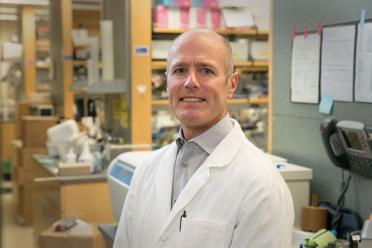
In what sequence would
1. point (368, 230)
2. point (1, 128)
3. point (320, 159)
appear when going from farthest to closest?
point (320, 159), point (368, 230), point (1, 128)

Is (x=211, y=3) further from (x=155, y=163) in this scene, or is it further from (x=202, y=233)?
(x=202, y=233)

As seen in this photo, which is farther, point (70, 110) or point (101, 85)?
point (70, 110)

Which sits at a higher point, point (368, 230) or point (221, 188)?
point (221, 188)

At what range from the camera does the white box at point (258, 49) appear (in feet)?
15.9

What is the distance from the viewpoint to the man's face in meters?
1.49

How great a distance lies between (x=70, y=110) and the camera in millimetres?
5379

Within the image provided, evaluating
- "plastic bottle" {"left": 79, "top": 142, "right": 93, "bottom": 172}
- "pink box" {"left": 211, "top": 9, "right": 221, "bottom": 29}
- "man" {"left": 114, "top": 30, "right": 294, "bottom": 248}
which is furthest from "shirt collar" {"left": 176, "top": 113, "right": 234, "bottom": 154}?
"pink box" {"left": 211, "top": 9, "right": 221, "bottom": 29}

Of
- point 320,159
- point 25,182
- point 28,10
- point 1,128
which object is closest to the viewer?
point 1,128


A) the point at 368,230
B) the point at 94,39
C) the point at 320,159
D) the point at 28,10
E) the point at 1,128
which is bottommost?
the point at 368,230

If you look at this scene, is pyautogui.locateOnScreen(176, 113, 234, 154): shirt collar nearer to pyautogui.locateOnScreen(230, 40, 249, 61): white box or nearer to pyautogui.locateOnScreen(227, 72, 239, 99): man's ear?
pyautogui.locateOnScreen(227, 72, 239, 99): man's ear

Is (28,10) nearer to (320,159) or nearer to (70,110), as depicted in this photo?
(70,110)

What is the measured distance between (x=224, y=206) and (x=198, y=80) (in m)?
0.38

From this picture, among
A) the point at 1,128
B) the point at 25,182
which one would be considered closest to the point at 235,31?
the point at 25,182

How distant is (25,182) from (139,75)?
2.57 m
